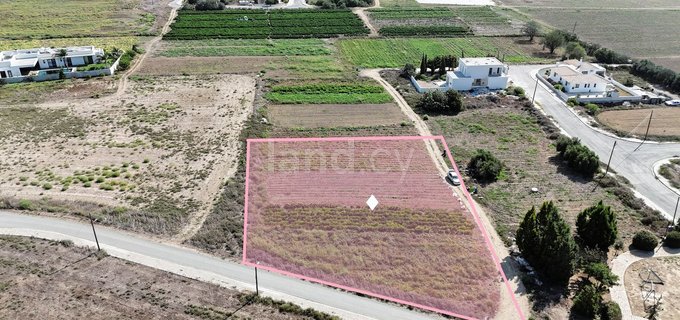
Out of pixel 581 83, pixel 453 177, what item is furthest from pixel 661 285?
pixel 581 83

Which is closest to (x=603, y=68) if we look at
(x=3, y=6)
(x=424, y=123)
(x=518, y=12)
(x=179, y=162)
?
(x=424, y=123)

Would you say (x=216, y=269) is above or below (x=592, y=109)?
below

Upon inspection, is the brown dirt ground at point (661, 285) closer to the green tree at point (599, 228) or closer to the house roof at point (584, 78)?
the green tree at point (599, 228)

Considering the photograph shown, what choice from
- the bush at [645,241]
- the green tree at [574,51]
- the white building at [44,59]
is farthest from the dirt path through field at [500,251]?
the white building at [44,59]

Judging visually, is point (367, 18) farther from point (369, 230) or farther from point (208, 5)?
point (369, 230)

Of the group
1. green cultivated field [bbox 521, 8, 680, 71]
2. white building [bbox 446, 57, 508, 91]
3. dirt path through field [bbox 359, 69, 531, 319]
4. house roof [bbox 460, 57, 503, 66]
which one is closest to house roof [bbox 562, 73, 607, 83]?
white building [bbox 446, 57, 508, 91]
